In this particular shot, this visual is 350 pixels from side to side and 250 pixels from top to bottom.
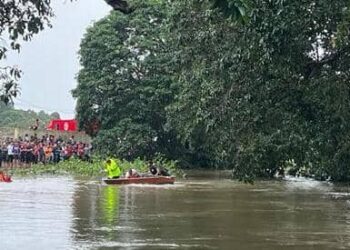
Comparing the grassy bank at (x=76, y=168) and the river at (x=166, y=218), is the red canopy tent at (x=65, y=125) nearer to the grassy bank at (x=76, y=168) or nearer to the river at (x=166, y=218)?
the grassy bank at (x=76, y=168)

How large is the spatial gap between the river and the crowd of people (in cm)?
1027

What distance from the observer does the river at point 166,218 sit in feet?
44.1

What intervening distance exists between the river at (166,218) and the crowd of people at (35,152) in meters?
10.3

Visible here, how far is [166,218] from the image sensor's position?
17.3 metres

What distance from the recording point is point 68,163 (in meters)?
37.8

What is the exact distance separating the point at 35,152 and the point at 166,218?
22806 millimetres

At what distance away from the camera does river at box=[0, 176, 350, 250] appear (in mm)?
13453

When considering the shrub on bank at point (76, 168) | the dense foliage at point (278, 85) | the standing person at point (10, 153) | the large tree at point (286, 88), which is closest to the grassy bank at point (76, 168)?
the shrub on bank at point (76, 168)

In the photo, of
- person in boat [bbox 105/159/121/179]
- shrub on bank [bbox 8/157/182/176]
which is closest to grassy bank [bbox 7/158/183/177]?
shrub on bank [bbox 8/157/182/176]

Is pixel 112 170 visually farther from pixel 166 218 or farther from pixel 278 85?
pixel 278 85

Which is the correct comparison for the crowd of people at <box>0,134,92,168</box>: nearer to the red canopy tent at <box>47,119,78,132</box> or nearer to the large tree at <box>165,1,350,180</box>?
the red canopy tent at <box>47,119,78,132</box>

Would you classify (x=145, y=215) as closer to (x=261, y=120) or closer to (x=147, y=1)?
(x=261, y=120)

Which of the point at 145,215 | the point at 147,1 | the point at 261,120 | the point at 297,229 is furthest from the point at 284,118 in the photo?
the point at 147,1

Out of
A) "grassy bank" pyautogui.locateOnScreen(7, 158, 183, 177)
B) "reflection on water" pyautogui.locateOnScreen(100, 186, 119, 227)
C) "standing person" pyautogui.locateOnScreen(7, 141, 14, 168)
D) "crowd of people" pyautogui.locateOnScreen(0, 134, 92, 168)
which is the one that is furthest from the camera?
"crowd of people" pyautogui.locateOnScreen(0, 134, 92, 168)
